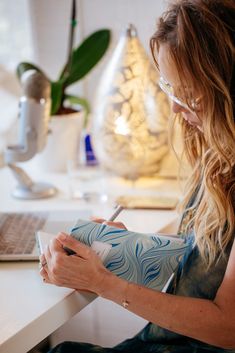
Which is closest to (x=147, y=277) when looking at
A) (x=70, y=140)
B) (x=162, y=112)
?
(x=162, y=112)

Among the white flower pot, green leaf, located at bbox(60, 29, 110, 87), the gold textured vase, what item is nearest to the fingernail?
the gold textured vase

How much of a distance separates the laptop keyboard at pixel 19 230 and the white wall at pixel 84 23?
718 mm

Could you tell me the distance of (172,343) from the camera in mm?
1025

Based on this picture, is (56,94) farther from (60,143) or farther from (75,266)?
(75,266)

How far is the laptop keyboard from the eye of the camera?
3.59 ft

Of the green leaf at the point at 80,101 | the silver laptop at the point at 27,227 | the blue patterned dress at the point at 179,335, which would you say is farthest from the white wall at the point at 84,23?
the blue patterned dress at the point at 179,335

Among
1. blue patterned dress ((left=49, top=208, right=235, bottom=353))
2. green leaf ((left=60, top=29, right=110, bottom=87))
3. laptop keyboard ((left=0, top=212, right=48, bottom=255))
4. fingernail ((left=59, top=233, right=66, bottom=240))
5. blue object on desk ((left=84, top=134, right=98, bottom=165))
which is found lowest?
blue patterned dress ((left=49, top=208, right=235, bottom=353))

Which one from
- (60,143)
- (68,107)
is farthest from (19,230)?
(68,107)

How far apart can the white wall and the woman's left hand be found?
3.03 ft

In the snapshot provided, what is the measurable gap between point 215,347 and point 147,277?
169 mm

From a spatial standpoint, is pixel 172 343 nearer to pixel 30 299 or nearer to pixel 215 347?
pixel 215 347

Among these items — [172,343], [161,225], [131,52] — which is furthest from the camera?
[131,52]

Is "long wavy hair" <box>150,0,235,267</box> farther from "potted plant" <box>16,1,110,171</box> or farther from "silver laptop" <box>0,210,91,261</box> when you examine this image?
"potted plant" <box>16,1,110,171</box>

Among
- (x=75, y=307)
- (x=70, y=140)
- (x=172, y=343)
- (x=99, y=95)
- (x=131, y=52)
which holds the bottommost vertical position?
(x=172, y=343)
